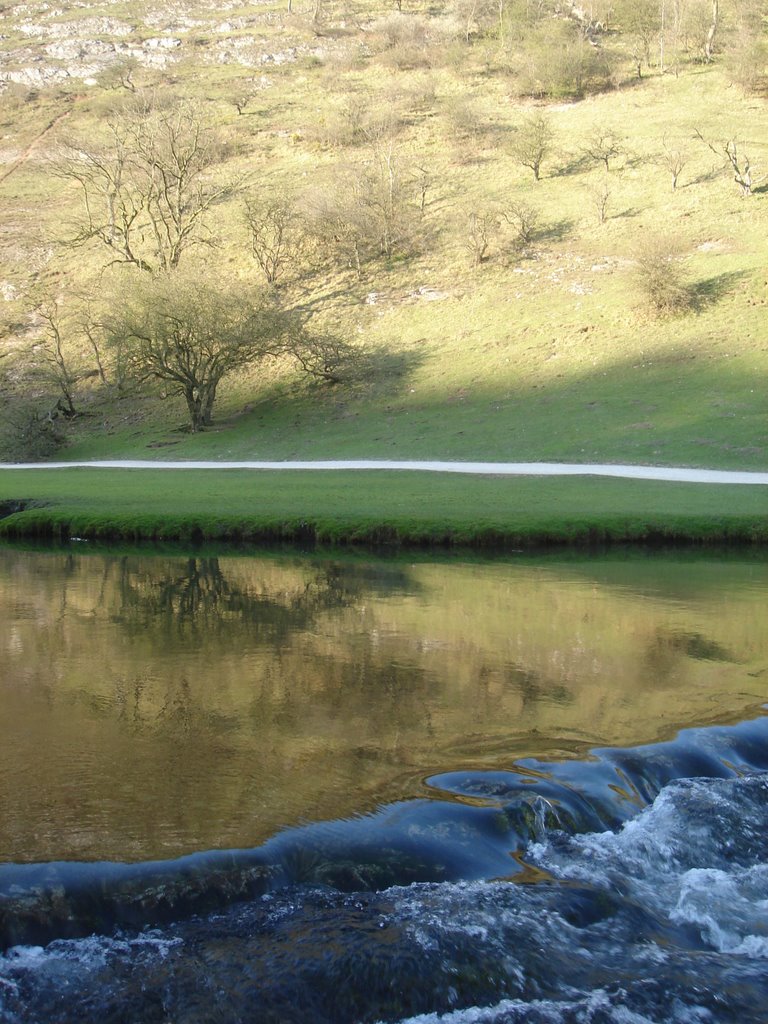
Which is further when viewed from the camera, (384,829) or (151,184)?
(151,184)

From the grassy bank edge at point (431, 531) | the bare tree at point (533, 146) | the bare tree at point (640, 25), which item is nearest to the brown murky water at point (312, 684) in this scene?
the grassy bank edge at point (431, 531)

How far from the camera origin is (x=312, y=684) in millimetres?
11398

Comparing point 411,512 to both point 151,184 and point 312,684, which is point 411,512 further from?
point 151,184

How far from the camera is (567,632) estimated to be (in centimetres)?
1440

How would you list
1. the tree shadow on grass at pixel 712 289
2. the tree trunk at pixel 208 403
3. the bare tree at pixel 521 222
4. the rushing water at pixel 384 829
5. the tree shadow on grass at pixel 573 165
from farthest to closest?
the tree shadow on grass at pixel 573 165 → the bare tree at pixel 521 222 → the tree trunk at pixel 208 403 → the tree shadow on grass at pixel 712 289 → the rushing water at pixel 384 829

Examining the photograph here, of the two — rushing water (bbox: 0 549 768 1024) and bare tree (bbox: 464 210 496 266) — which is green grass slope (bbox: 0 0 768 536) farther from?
rushing water (bbox: 0 549 768 1024)

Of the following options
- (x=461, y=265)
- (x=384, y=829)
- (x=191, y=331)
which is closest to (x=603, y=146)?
(x=461, y=265)

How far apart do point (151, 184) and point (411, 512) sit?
5774cm

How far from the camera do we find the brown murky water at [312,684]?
25.4 feet

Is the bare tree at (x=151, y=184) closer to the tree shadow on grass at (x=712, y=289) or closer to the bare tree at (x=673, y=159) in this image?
the tree shadow on grass at (x=712, y=289)

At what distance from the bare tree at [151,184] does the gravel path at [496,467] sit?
22963 millimetres

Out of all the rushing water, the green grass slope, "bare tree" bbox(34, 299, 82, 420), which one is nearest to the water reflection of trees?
the rushing water

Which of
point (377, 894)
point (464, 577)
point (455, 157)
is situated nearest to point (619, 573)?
point (464, 577)

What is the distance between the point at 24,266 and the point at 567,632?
259 feet
